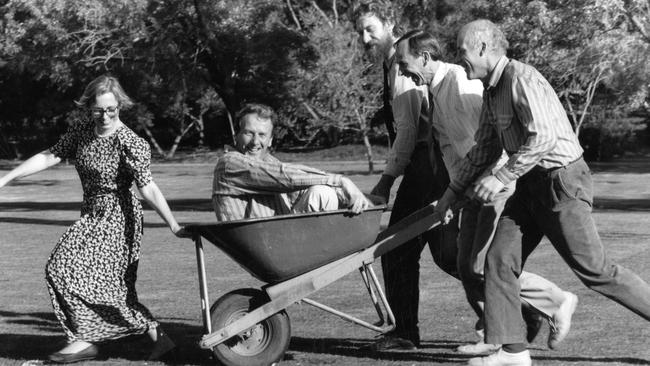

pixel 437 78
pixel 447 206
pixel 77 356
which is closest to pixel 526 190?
pixel 447 206

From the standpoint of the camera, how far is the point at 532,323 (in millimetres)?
5988

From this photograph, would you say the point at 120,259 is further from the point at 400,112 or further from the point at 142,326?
the point at 400,112

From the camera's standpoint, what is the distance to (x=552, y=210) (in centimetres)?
521

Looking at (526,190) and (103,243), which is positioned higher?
(526,190)

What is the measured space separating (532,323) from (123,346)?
8.62 ft

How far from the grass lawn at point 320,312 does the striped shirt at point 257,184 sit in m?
0.93

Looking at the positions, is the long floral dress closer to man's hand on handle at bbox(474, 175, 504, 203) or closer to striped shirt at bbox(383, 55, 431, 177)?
striped shirt at bbox(383, 55, 431, 177)

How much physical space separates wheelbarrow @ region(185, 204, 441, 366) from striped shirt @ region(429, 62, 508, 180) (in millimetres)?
374

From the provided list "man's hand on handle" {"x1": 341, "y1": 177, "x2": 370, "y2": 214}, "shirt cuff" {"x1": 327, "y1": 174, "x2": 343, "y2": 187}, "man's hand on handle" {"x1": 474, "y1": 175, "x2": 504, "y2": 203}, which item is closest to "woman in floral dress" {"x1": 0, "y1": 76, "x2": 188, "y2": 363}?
"shirt cuff" {"x1": 327, "y1": 174, "x2": 343, "y2": 187}

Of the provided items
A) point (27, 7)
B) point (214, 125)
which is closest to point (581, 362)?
point (27, 7)

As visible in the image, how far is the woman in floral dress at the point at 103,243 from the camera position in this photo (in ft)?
20.3

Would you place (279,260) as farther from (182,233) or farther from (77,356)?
(77,356)

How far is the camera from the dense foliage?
2252 cm

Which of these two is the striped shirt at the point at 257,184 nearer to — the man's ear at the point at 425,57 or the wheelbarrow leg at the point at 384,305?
the wheelbarrow leg at the point at 384,305
